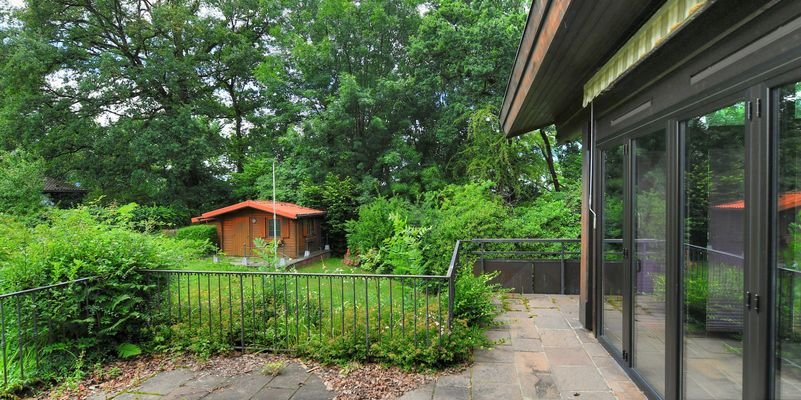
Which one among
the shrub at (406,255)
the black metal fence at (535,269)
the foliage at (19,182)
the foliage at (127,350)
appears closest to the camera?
the foliage at (127,350)

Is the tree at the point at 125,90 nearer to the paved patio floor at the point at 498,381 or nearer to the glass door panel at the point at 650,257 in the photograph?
the paved patio floor at the point at 498,381

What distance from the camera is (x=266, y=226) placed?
15539 millimetres

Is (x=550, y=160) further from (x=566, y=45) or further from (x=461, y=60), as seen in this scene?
(x=566, y=45)

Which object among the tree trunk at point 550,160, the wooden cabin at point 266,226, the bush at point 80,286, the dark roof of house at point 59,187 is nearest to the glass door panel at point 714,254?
the bush at point 80,286

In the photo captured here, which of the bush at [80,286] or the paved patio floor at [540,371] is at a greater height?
the bush at [80,286]

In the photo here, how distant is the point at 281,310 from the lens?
13.6 feet

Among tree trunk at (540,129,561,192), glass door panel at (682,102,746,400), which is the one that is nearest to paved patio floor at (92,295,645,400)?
glass door panel at (682,102,746,400)

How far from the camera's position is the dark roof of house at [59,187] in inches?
703

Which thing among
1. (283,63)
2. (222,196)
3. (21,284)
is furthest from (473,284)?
(222,196)

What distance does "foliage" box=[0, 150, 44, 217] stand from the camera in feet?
41.2

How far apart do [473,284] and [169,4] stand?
64.2 feet

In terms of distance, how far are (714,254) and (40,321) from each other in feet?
16.2

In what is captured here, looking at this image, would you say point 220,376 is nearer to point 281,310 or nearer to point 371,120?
point 281,310

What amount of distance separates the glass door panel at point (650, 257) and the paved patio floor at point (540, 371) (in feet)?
0.97
